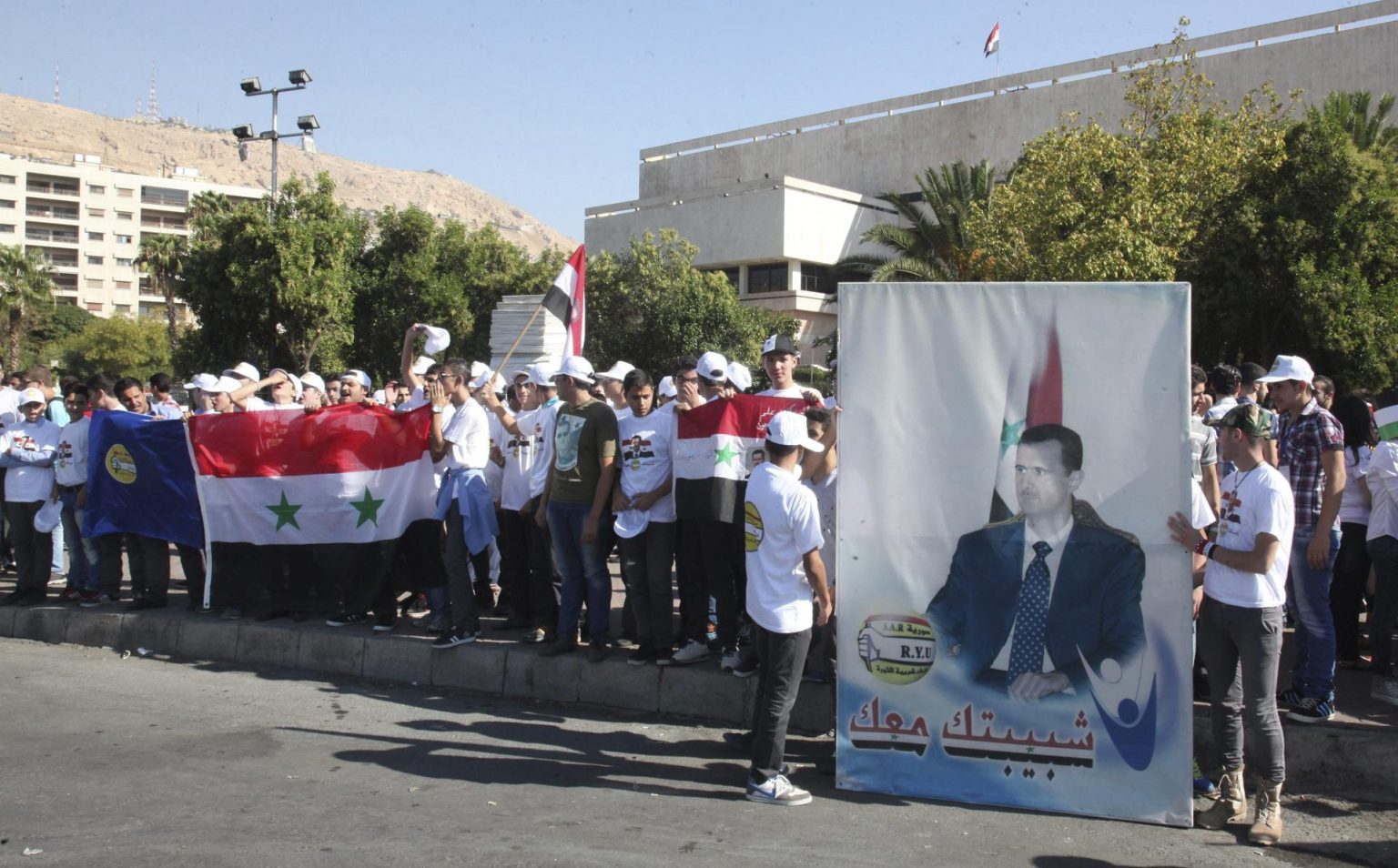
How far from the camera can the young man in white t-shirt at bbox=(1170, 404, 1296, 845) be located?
15.8ft

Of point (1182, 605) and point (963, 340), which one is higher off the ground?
point (963, 340)

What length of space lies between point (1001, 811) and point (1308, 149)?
68.5ft

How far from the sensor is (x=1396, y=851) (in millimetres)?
4738

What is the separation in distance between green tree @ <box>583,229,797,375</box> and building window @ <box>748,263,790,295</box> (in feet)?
34.9

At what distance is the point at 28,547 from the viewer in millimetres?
9641

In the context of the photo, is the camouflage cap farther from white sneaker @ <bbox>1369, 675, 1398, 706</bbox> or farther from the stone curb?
white sneaker @ <bbox>1369, 675, 1398, 706</bbox>

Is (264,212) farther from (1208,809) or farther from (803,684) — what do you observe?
(1208,809)

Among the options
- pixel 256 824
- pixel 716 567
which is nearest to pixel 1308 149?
pixel 716 567

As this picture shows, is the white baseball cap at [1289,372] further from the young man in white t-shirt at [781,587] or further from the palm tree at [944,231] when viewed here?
the palm tree at [944,231]

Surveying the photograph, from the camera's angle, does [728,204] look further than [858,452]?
Yes

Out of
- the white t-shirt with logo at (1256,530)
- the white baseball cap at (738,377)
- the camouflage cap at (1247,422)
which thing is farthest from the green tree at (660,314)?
the white t-shirt with logo at (1256,530)

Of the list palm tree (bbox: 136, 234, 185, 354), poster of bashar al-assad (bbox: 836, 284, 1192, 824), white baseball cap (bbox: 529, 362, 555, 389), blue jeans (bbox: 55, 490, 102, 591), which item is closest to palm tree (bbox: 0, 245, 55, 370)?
palm tree (bbox: 136, 234, 185, 354)

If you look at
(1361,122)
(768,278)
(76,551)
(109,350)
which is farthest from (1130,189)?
(109,350)

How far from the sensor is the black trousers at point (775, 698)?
5242 mm
